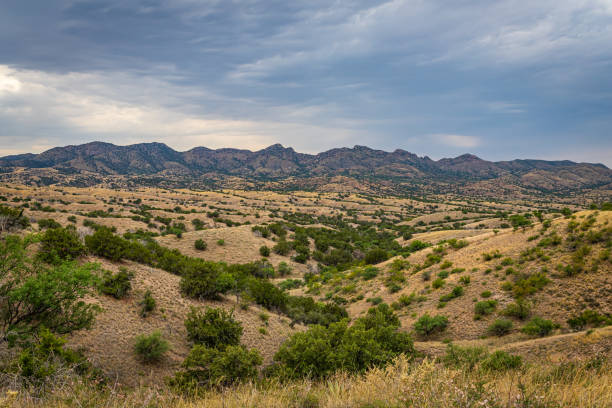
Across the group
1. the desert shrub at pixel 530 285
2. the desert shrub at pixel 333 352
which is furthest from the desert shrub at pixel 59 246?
the desert shrub at pixel 530 285

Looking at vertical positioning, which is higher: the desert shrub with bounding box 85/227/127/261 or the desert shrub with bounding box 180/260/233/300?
the desert shrub with bounding box 85/227/127/261

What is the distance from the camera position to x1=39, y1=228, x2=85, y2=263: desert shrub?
1321 cm

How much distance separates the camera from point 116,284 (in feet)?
46.0

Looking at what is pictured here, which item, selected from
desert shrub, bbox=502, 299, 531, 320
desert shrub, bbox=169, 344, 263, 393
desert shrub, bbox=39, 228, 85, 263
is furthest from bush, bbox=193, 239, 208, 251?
desert shrub, bbox=502, 299, 531, 320

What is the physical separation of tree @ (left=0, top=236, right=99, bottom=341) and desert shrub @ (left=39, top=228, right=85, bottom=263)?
98.1 inches

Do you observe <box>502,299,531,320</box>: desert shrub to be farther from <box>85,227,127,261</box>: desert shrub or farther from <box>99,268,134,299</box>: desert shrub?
<box>85,227,127,261</box>: desert shrub

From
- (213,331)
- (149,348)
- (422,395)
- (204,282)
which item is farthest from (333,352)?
(204,282)

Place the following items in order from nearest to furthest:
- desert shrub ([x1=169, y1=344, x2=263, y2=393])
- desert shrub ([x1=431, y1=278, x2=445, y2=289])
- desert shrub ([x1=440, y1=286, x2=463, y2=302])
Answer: desert shrub ([x1=169, y1=344, x2=263, y2=393]) < desert shrub ([x1=440, y1=286, x2=463, y2=302]) < desert shrub ([x1=431, y1=278, x2=445, y2=289])

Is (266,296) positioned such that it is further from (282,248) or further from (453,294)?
(282,248)

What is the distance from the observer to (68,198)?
79.6 meters

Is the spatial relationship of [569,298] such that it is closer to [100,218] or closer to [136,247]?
[136,247]

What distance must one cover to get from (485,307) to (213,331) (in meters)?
16.9

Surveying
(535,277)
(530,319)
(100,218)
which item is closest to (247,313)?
(530,319)

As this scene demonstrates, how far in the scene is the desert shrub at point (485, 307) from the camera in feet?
63.2
